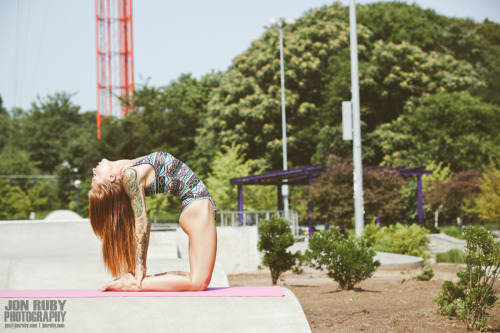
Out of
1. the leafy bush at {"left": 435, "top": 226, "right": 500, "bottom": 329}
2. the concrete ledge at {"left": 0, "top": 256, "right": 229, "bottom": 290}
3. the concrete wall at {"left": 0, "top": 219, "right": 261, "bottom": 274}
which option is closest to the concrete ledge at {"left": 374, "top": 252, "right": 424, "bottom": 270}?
the concrete wall at {"left": 0, "top": 219, "right": 261, "bottom": 274}

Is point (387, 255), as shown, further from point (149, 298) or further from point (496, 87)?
point (496, 87)

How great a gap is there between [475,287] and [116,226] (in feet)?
13.0

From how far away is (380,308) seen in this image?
7.77 meters

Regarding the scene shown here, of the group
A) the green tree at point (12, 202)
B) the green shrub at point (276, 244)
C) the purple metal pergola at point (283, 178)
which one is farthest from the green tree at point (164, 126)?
the green shrub at point (276, 244)

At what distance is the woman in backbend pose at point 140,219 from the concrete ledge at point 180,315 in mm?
301

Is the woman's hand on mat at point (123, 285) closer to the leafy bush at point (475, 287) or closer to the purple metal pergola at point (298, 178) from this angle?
the leafy bush at point (475, 287)

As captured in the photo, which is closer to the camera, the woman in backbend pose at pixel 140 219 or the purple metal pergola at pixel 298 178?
the woman in backbend pose at pixel 140 219

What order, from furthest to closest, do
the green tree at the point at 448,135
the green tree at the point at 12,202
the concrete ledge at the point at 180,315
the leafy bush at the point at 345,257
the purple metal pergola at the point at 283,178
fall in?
the green tree at the point at 12,202 < the green tree at the point at 448,135 < the purple metal pergola at the point at 283,178 < the leafy bush at the point at 345,257 < the concrete ledge at the point at 180,315

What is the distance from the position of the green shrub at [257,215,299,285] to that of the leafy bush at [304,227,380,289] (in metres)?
1.14

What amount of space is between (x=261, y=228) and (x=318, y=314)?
4.25 m

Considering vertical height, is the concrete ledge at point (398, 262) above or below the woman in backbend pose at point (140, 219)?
below

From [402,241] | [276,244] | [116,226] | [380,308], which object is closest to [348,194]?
[402,241]

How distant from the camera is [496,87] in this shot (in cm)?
3928

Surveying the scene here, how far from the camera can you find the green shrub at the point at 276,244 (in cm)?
1127
